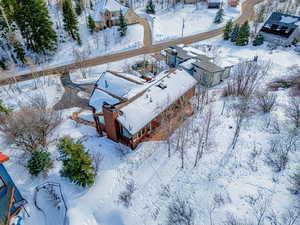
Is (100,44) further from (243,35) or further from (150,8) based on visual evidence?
(243,35)

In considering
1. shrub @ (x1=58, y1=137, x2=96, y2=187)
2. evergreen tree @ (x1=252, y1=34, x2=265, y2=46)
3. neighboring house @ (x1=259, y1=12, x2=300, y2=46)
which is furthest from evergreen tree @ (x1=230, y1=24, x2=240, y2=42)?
shrub @ (x1=58, y1=137, x2=96, y2=187)

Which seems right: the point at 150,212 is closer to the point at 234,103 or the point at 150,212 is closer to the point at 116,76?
the point at 234,103

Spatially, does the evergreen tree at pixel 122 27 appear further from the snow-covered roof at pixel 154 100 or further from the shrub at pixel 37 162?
the shrub at pixel 37 162

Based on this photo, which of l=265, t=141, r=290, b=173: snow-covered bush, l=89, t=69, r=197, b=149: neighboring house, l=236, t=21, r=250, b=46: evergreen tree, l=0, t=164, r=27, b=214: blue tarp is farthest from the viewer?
l=236, t=21, r=250, b=46: evergreen tree

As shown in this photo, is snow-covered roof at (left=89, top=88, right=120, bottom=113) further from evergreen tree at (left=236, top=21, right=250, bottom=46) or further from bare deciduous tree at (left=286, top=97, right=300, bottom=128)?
evergreen tree at (left=236, top=21, right=250, bottom=46)

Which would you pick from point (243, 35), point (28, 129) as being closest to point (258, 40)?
point (243, 35)

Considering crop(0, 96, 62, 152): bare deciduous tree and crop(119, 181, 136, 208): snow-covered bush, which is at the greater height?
crop(0, 96, 62, 152): bare deciduous tree

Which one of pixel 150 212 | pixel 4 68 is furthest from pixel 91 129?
pixel 4 68
